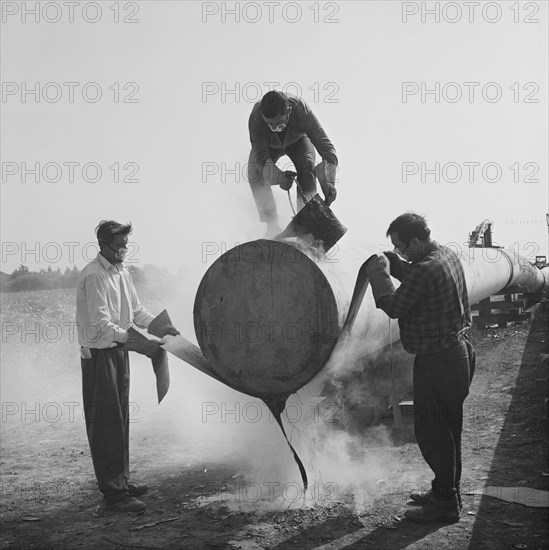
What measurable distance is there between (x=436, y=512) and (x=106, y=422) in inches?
90.8

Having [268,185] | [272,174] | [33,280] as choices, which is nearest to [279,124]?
[272,174]

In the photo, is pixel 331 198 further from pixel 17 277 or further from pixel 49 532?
pixel 17 277

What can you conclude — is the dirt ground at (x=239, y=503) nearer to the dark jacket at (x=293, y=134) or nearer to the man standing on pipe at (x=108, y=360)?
the man standing on pipe at (x=108, y=360)

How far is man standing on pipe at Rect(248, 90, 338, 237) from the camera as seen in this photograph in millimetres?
4980

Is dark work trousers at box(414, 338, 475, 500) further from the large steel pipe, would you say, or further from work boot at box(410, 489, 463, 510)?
the large steel pipe

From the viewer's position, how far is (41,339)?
40.8 feet

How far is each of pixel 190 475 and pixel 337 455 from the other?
1.20 metres

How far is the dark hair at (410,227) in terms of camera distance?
158 inches

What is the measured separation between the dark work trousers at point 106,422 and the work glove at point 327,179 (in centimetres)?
196

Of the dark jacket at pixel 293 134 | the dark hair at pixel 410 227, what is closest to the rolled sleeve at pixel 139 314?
the dark jacket at pixel 293 134

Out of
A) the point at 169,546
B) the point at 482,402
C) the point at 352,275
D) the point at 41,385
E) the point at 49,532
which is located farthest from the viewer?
the point at 41,385

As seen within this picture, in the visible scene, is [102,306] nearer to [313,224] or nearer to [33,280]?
[313,224]

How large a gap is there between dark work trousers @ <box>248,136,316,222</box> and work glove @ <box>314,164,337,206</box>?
9cm

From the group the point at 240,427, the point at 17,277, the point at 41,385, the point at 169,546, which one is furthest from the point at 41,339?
the point at 169,546
